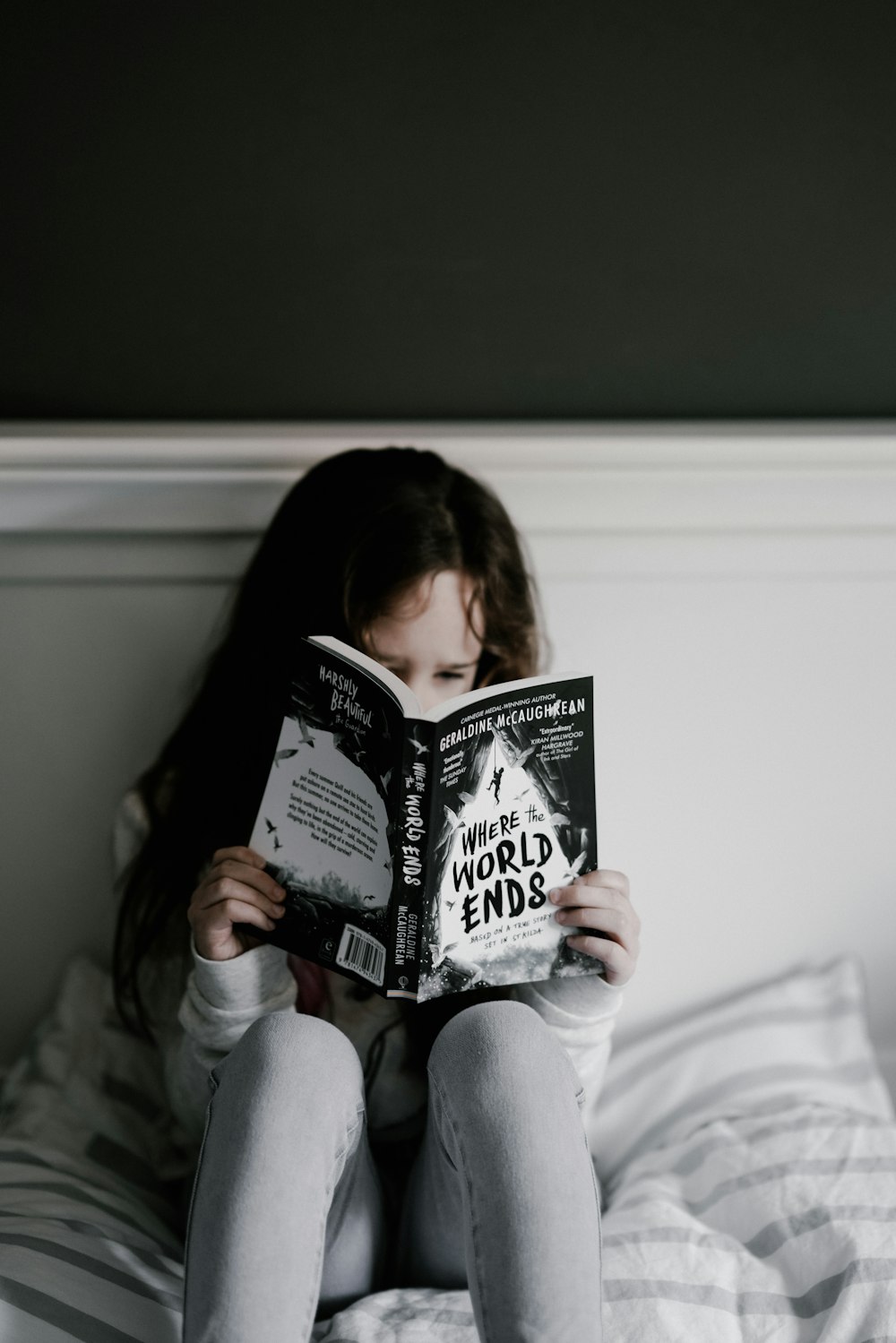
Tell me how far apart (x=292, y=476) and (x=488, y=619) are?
0.88 feet

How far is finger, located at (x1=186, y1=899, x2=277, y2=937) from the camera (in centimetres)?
75

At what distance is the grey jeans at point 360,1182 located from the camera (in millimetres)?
569

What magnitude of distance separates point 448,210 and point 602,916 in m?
0.67

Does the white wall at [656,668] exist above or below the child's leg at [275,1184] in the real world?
above

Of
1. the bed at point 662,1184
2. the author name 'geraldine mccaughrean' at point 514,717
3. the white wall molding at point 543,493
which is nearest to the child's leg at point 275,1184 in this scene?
the bed at point 662,1184

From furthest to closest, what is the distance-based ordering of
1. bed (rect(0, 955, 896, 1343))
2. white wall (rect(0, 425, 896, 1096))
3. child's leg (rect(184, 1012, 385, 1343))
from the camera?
white wall (rect(0, 425, 896, 1096)) < bed (rect(0, 955, 896, 1343)) < child's leg (rect(184, 1012, 385, 1343))

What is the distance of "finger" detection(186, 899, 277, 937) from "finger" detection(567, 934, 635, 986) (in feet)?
0.74

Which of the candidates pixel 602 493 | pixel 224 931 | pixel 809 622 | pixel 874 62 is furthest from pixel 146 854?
pixel 874 62

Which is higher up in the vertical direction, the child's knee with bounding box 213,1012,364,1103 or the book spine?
the book spine

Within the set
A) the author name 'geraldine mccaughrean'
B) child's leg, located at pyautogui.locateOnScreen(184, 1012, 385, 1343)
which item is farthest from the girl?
the author name 'geraldine mccaughrean'

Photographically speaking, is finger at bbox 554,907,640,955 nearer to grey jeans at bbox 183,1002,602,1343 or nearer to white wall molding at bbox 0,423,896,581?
grey jeans at bbox 183,1002,602,1343

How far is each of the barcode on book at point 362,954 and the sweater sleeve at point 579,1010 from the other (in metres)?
0.17

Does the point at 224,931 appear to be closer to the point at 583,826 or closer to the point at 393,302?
the point at 583,826

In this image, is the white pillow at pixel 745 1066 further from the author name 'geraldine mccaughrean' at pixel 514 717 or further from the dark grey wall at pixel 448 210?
the dark grey wall at pixel 448 210
